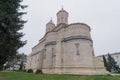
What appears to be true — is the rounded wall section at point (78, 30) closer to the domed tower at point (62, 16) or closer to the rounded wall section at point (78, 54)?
the rounded wall section at point (78, 54)

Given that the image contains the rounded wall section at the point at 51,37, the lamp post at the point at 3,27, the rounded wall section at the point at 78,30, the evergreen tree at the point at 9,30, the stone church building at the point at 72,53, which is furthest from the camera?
the rounded wall section at the point at 51,37

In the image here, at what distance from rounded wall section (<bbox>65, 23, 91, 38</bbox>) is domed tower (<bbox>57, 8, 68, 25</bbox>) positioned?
302 inches

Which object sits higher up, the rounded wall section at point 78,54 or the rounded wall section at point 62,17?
the rounded wall section at point 62,17

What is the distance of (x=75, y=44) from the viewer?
29.0 meters

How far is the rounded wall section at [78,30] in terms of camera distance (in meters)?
29.6

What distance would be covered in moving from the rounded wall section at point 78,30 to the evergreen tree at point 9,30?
15704mm

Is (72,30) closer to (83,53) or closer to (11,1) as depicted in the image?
(83,53)

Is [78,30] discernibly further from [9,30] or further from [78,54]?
[9,30]

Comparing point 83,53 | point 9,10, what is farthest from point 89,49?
point 9,10

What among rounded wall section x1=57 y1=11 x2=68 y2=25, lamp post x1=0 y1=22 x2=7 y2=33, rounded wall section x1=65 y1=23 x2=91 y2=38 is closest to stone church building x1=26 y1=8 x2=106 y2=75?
rounded wall section x1=65 y1=23 x2=91 y2=38

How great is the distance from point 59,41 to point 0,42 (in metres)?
18.6

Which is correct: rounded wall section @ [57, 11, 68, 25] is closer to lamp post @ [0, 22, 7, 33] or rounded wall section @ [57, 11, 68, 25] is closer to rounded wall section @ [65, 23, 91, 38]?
rounded wall section @ [65, 23, 91, 38]

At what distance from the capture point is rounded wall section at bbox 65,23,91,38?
2964 centimetres

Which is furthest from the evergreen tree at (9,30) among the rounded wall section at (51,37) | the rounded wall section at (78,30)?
the rounded wall section at (51,37)
